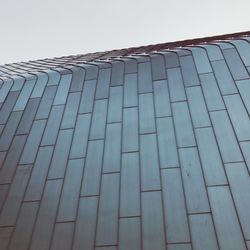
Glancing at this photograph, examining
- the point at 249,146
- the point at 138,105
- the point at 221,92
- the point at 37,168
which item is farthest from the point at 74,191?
the point at 221,92

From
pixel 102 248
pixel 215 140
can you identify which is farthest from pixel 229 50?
pixel 102 248

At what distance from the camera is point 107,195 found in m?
5.93

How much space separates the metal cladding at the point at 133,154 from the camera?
17.2 feet

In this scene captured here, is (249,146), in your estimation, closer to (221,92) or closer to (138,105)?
(221,92)

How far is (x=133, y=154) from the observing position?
669 cm

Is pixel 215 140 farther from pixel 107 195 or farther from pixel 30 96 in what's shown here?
pixel 30 96

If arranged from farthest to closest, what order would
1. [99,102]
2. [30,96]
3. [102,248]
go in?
[30,96], [99,102], [102,248]

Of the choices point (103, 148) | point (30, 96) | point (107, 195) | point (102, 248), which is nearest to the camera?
point (102, 248)

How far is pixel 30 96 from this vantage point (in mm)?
9320

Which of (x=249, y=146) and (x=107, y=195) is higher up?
(x=249, y=146)

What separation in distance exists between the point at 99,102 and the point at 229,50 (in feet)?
12.7

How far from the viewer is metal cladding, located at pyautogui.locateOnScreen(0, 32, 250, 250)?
17.2ft

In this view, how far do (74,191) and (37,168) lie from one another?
1.14 meters

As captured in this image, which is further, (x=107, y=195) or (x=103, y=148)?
(x=103, y=148)
